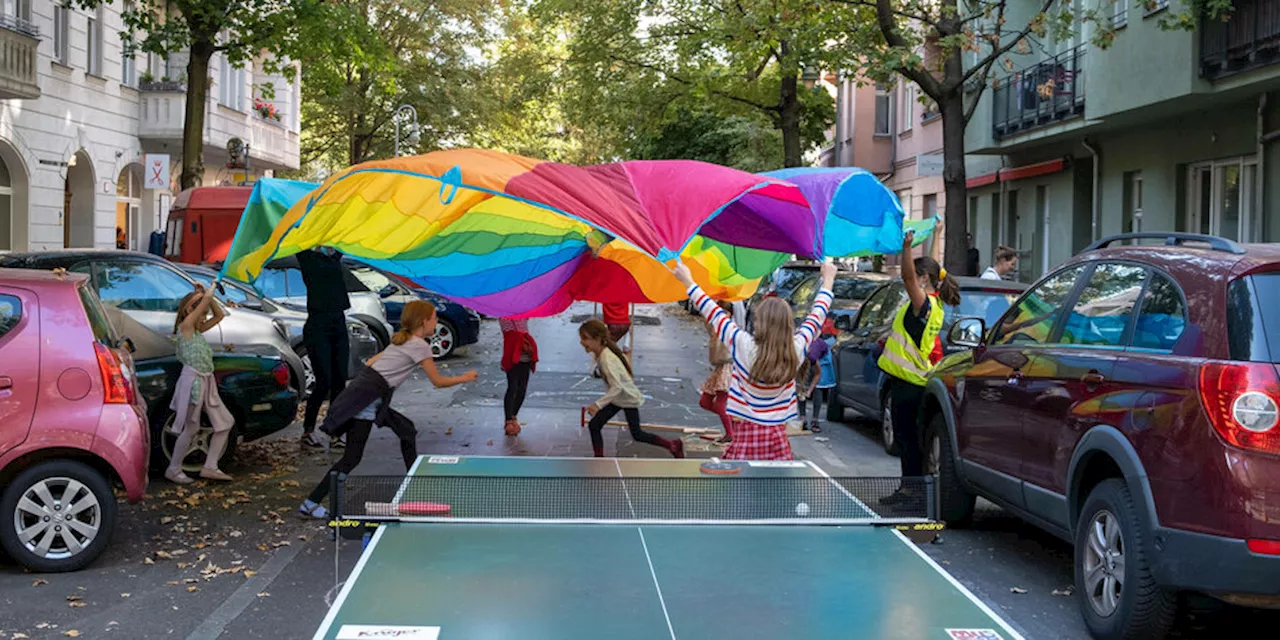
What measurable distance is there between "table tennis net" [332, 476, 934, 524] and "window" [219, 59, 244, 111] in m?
33.5

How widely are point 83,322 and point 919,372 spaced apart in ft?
16.9

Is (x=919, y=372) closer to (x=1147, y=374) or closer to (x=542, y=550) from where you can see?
(x=1147, y=374)

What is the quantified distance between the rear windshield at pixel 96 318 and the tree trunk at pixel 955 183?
14287mm

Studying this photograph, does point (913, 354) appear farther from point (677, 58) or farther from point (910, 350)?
point (677, 58)

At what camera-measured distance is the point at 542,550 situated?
450 cm

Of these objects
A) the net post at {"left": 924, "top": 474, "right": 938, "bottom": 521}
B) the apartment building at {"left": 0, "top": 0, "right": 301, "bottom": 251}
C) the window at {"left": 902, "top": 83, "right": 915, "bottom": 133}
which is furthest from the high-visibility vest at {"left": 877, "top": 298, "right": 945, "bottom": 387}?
the window at {"left": 902, "top": 83, "right": 915, "bottom": 133}

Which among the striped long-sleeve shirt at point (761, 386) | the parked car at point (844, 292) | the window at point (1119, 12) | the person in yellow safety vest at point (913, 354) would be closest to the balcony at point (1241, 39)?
the window at point (1119, 12)

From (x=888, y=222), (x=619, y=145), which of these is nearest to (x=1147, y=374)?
(x=888, y=222)

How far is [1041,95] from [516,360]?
15397 mm

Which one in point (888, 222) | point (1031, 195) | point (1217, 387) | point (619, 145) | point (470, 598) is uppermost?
point (619, 145)

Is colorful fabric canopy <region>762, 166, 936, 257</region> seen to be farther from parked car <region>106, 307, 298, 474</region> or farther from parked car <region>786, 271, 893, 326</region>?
parked car <region>786, 271, 893, 326</region>

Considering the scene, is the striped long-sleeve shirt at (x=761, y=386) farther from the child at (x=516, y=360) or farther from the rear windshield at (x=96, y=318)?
the child at (x=516, y=360)

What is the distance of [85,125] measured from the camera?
28672 millimetres

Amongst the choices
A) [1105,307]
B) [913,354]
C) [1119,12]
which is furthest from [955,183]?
[1105,307]
